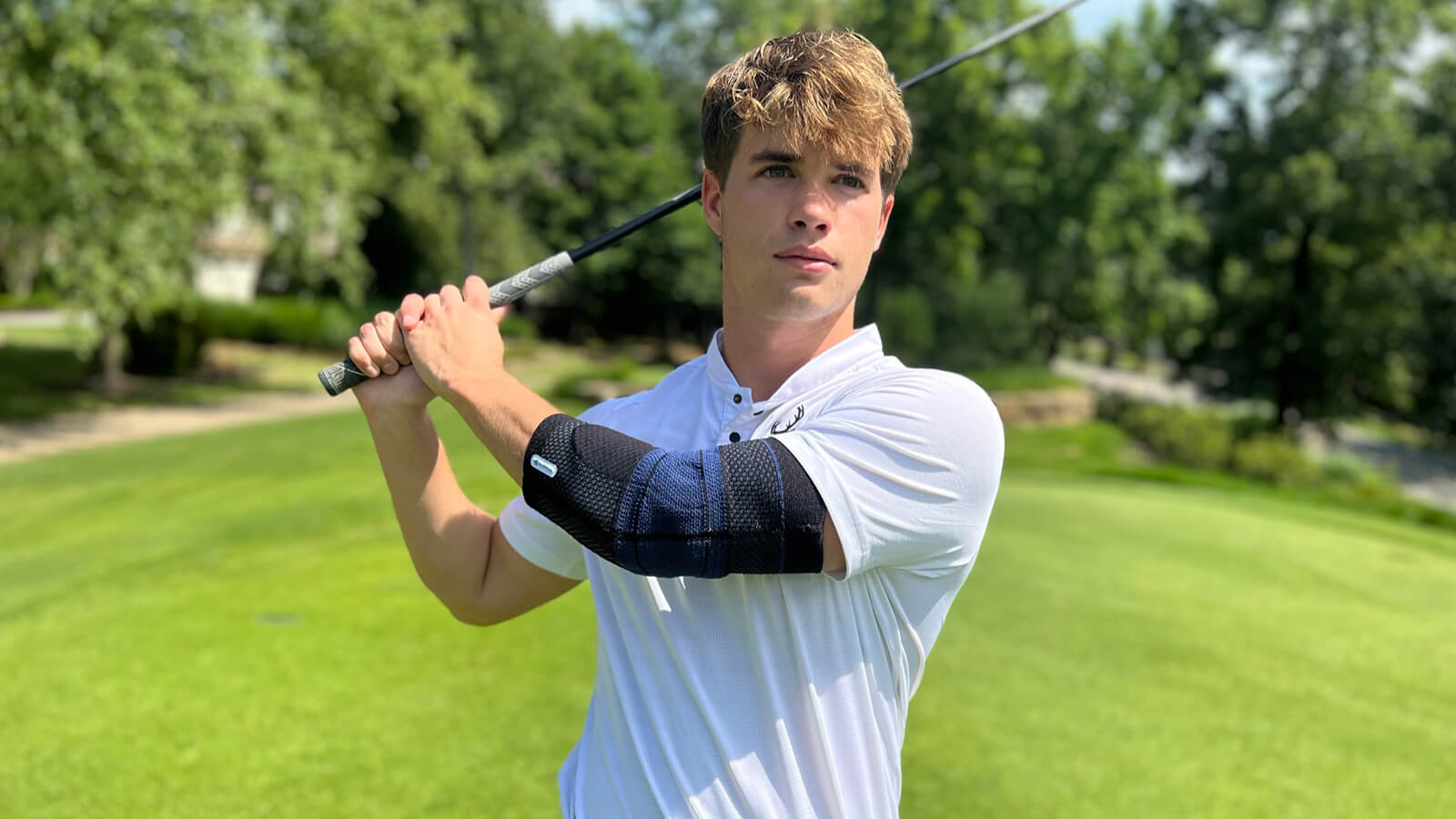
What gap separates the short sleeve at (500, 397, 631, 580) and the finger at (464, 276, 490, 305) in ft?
0.82

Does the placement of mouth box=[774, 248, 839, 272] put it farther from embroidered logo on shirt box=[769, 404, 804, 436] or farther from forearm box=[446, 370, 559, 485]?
forearm box=[446, 370, 559, 485]

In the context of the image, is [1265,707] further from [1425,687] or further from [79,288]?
[79,288]

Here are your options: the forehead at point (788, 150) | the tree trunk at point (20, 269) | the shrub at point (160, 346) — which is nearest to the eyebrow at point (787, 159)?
the forehead at point (788, 150)

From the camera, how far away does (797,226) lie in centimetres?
163

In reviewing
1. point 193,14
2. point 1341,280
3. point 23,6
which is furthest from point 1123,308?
point 23,6

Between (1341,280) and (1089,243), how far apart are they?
5.63 metres

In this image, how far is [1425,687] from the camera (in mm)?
5953

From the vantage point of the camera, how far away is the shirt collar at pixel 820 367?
1716 mm

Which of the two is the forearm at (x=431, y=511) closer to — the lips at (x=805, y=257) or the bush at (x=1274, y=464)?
the lips at (x=805, y=257)

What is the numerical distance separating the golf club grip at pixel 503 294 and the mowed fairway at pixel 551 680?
2.38 meters

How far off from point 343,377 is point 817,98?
84 cm

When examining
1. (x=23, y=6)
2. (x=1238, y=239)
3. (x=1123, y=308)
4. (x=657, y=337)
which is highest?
(x=23, y=6)

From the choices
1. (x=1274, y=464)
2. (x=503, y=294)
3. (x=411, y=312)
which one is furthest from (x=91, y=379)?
(x=411, y=312)

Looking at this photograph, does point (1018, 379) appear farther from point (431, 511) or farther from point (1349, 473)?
point (431, 511)
